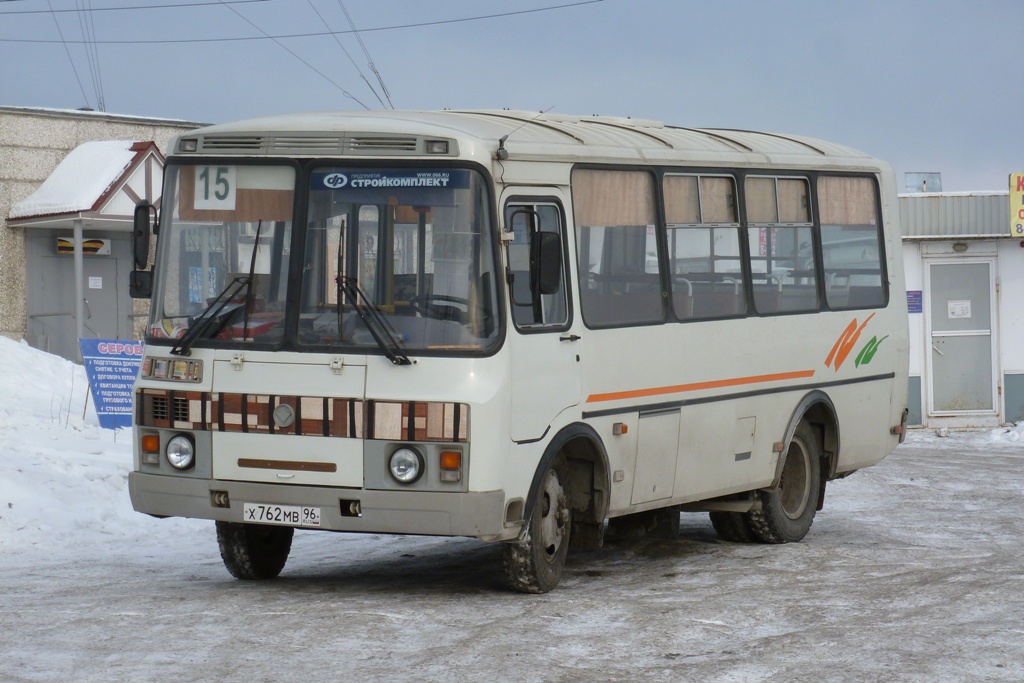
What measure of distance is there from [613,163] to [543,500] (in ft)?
7.44

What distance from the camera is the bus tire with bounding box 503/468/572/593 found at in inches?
367

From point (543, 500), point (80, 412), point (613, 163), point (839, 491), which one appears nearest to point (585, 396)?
point (543, 500)

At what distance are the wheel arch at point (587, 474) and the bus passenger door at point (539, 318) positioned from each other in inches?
12.6

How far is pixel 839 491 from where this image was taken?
16.9 meters

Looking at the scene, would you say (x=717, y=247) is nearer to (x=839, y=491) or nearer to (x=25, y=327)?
(x=839, y=491)

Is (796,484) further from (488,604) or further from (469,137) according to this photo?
(469,137)

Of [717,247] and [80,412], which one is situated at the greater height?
[717,247]

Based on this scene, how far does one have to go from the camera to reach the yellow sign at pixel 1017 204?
24.0 m

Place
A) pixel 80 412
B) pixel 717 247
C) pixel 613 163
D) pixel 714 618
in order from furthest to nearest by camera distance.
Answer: pixel 80 412 → pixel 717 247 → pixel 613 163 → pixel 714 618

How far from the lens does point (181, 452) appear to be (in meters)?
9.17

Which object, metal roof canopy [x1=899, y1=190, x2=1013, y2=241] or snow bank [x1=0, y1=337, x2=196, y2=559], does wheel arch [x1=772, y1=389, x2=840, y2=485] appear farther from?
metal roof canopy [x1=899, y1=190, x2=1013, y2=241]

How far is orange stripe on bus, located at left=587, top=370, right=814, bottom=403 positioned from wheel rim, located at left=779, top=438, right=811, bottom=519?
74 centimetres

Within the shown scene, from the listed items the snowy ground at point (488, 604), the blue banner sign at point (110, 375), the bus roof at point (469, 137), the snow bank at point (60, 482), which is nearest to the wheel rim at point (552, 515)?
the snowy ground at point (488, 604)

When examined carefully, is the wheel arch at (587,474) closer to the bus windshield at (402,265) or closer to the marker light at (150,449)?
the bus windshield at (402,265)
